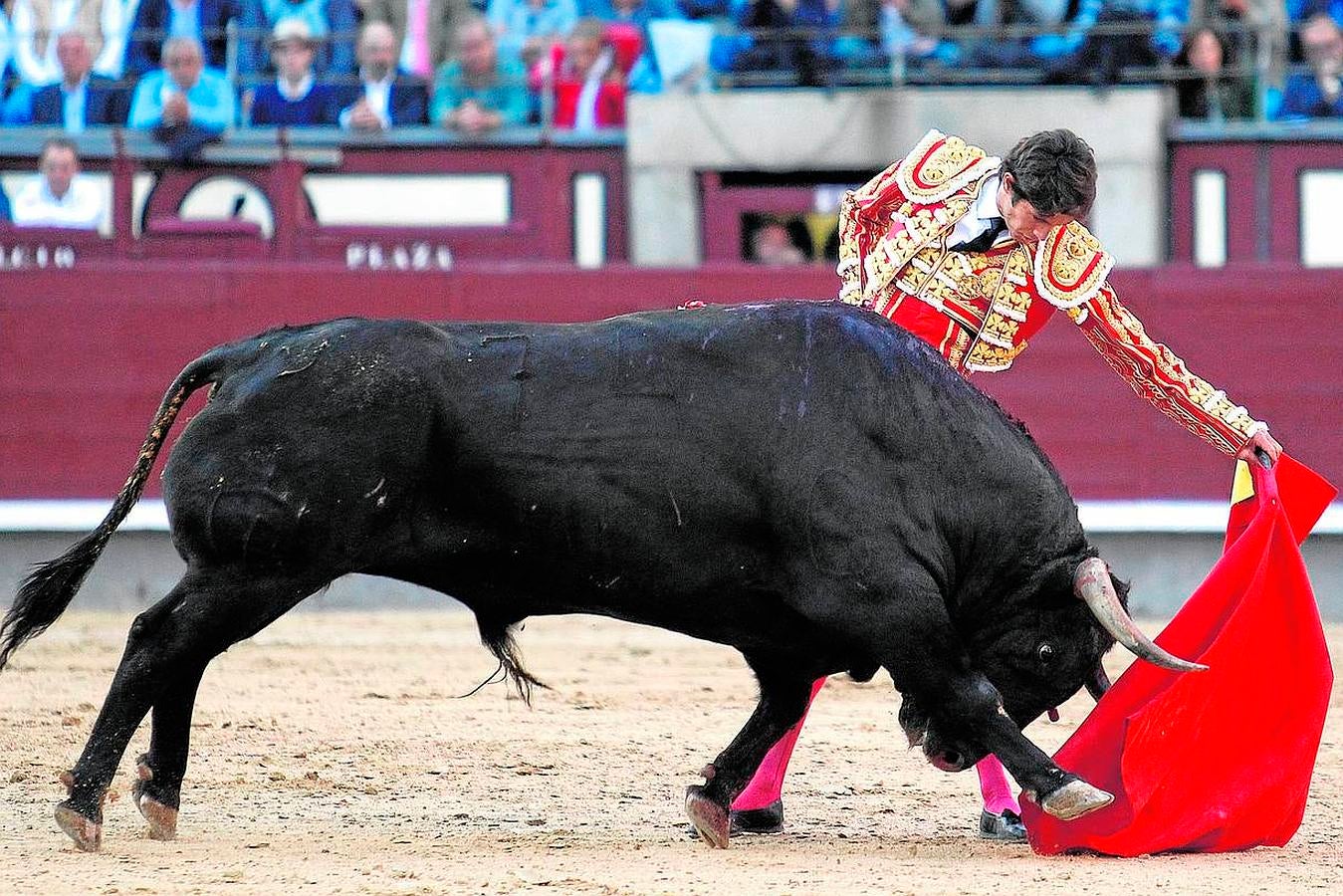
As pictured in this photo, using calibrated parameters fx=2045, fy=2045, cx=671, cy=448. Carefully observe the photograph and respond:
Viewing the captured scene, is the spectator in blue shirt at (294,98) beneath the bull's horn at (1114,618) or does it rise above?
above

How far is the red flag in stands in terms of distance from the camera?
11.5 ft

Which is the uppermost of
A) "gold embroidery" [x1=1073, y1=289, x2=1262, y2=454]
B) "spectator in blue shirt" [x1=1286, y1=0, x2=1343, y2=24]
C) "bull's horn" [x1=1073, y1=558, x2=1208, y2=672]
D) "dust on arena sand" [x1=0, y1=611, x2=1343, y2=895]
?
"spectator in blue shirt" [x1=1286, y1=0, x2=1343, y2=24]

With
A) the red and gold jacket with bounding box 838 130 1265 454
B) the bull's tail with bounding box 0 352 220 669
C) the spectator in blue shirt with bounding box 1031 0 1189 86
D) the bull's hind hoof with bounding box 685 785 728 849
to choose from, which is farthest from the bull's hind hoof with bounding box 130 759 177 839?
the spectator in blue shirt with bounding box 1031 0 1189 86

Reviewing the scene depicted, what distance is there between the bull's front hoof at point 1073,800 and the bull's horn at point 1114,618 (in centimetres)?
25

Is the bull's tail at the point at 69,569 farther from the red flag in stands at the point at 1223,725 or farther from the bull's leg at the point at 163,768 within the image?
the red flag in stands at the point at 1223,725

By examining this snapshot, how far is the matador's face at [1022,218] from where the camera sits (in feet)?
11.8

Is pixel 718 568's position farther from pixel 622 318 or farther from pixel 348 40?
pixel 348 40

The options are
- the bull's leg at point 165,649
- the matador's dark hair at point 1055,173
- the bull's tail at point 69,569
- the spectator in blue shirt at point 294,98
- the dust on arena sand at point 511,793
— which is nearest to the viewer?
the dust on arena sand at point 511,793

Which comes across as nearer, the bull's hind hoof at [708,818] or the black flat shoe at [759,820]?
the bull's hind hoof at [708,818]

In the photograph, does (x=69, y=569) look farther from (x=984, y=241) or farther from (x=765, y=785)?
(x=984, y=241)

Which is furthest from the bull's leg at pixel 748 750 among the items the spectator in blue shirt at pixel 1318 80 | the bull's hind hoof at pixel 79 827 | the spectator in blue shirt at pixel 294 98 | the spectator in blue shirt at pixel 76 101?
the spectator in blue shirt at pixel 76 101

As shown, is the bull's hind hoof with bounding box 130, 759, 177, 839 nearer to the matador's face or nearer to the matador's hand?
the matador's face

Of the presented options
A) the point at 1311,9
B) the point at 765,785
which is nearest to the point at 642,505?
the point at 765,785

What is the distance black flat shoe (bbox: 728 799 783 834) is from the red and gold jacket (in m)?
0.89
